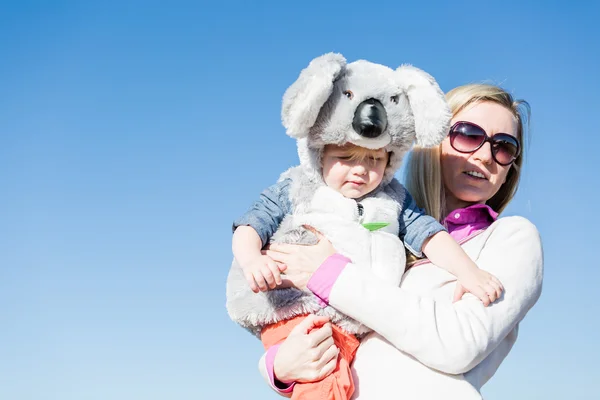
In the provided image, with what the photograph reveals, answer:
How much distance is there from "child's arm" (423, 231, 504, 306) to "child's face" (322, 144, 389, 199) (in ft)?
1.37

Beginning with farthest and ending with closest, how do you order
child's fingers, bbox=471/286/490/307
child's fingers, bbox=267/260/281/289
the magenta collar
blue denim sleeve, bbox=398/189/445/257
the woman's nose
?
the woman's nose
the magenta collar
blue denim sleeve, bbox=398/189/445/257
child's fingers, bbox=471/286/490/307
child's fingers, bbox=267/260/281/289

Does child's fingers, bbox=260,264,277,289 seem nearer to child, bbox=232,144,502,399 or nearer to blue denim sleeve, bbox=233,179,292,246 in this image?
child, bbox=232,144,502,399

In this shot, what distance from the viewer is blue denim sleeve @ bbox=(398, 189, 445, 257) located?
335 cm

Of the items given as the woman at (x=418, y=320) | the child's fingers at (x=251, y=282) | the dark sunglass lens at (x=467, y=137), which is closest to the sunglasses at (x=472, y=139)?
the dark sunglass lens at (x=467, y=137)

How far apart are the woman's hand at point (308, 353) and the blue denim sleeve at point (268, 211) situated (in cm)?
48

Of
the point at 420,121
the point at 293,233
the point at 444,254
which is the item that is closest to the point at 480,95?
the point at 420,121

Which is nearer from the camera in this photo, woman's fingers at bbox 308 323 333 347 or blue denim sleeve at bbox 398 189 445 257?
woman's fingers at bbox 308 323 333 347

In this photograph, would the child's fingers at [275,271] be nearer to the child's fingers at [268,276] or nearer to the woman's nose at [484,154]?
the child's fingers at [268,276]

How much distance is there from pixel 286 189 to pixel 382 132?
0.57 meters

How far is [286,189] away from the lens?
11.1ft

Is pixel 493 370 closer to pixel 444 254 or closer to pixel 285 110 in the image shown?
pixel 444 254

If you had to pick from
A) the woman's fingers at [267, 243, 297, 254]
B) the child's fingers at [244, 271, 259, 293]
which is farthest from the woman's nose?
the child's fingers at [244, 271, 259, 293]

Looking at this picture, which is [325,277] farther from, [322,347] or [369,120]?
[369,120]

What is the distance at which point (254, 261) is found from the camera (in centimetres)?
298
